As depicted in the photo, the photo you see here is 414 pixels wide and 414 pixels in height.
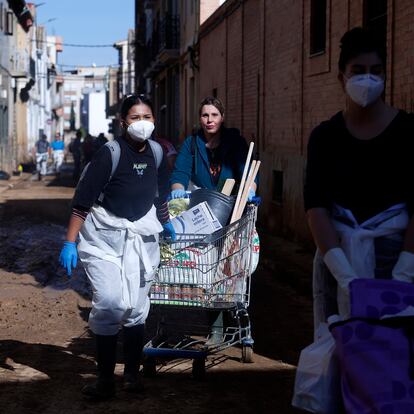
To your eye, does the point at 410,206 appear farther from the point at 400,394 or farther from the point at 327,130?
the point at 400,394

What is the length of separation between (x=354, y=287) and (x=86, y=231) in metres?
2.58

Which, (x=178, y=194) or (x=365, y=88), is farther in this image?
(x=178, y=194)

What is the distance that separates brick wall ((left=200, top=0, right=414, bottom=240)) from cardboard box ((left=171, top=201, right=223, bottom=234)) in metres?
3.75

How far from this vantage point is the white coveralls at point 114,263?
18.4ft

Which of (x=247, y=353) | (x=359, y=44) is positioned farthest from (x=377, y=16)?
(x=359, y=44)

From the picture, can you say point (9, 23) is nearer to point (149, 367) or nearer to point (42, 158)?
point (42, 158)

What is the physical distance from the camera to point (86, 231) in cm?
574

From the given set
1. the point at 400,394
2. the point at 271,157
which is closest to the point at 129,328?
the point at 400,394

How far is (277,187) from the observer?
15.9 meters

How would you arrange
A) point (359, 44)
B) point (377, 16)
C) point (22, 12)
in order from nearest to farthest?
1. point (359, 44)
2. point (377, 16)
3. point (22, 12)

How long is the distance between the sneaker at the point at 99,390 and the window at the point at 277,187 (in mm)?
10205

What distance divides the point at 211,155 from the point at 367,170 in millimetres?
3409

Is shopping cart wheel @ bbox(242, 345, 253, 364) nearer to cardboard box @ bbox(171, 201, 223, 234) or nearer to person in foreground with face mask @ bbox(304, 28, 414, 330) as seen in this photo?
cardboard box @ bbox(171, 201, 223, 234)

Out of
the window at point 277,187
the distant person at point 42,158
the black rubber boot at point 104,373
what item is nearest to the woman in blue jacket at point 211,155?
the black rubber boot at point 104,373
